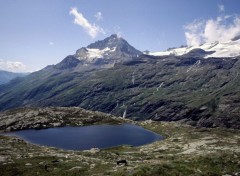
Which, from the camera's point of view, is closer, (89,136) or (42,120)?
(89,136)

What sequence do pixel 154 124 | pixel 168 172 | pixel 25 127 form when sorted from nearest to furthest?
pixel 168 172 < pixel 25 127 < pixel 154 124

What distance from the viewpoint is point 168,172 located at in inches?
1615

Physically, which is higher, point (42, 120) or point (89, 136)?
point (42, 120)

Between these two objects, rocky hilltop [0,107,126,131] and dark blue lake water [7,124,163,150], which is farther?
rocky hilltop [0,107,126,131]

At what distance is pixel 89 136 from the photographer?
494 ft

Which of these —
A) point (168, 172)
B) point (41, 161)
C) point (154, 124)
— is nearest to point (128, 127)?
point (154, 124)

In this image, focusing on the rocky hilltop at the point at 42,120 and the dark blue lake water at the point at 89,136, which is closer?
the dark blue lake water at the point at 89,136

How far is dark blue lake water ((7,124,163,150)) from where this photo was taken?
132875mm

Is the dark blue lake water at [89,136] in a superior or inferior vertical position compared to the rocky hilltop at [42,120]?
inferior

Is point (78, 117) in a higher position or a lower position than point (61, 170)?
higher

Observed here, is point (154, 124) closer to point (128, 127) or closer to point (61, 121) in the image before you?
point (128, 127)

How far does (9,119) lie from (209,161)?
6011 inches

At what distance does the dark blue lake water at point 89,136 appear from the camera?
5231 inches

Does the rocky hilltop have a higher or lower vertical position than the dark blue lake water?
higher
